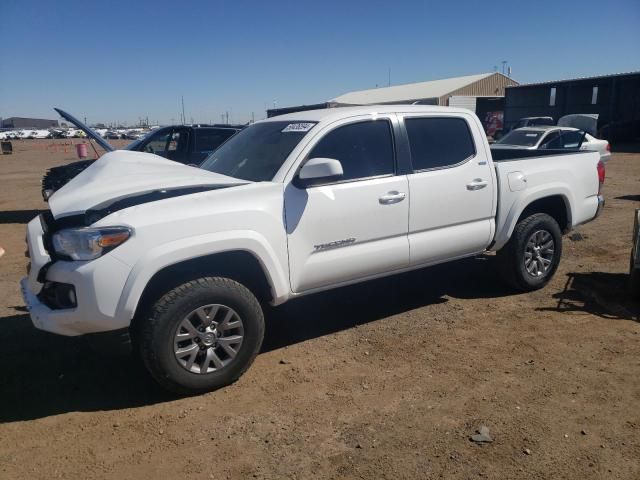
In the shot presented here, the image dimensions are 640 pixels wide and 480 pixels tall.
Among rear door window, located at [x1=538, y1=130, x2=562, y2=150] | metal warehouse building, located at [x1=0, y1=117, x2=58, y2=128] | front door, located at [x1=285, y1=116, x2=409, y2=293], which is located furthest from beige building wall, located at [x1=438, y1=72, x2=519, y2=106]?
metal warehouse building, located at [x1=0, y1=117, x2=58, y2=128]

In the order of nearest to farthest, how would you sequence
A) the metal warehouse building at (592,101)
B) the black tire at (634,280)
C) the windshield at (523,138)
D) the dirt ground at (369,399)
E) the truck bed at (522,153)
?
the dirt ground at (369,399) → the black tire at (634,280) → the truck bed at (522,153) → the windshield at (523,138) → the metal warehouse building at (592,101)

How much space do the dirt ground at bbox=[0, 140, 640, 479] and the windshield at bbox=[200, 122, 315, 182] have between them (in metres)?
1.50

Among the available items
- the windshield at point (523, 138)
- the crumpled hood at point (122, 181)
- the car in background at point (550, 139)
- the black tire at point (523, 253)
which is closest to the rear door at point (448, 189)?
the black tire at point (523, 253)

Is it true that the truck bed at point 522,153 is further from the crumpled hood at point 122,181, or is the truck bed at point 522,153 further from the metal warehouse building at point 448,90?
the metal warehouse building at point 448,90

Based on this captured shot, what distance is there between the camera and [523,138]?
1454cm

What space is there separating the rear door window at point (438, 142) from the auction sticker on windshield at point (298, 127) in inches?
35.9

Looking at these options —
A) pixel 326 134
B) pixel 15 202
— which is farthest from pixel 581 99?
pixel 326 134

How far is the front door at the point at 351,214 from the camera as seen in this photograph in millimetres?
3914

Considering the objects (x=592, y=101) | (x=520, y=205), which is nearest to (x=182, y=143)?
(x=520, y=205)

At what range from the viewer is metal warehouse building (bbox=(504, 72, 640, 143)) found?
108ft

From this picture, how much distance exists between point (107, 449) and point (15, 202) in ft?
39.1

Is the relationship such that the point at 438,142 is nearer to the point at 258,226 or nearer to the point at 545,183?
the point at 545,183

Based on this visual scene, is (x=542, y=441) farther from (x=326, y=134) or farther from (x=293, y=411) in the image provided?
(x=326, y=134)

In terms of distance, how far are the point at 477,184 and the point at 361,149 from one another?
1.24 m
